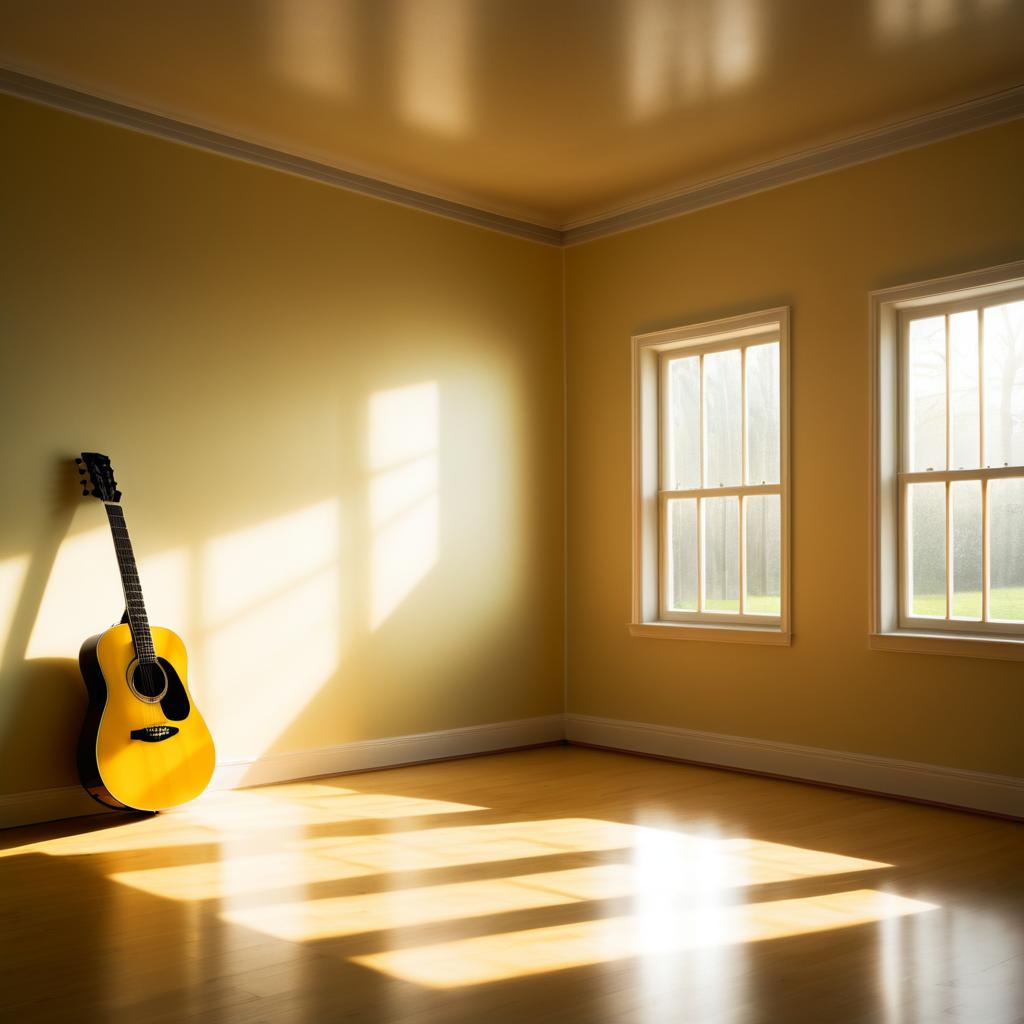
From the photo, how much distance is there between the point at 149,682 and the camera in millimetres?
4176

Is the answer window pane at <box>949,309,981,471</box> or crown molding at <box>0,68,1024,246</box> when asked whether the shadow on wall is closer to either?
crown molding at <box>0,68,1024,246</box>

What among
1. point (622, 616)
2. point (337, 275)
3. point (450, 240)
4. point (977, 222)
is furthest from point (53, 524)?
point (977, 222)

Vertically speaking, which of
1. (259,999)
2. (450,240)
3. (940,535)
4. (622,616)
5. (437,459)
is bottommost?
(259,999)

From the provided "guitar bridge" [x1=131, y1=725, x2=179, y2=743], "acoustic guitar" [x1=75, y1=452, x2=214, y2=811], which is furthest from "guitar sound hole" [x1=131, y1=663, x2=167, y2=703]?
"guitar bridge" [x1=131, y1=725, x2=179, y2=743]

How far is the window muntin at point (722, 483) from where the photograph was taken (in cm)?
529

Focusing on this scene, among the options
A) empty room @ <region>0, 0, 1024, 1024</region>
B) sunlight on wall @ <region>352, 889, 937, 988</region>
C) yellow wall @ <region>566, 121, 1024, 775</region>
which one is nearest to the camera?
sunlight on wall @ <region>352, 889, 937, 988</region>

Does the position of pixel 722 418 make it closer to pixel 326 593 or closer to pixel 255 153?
pixel 326 593

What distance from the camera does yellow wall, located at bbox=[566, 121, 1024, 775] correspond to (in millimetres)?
4469

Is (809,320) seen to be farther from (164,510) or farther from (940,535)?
(164,510)

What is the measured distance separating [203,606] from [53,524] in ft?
2.40

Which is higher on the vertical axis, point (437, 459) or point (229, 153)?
point (229, 153)

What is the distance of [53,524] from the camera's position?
425 cm

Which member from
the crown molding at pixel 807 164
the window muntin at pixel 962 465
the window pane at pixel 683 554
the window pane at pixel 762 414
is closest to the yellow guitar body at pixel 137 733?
the window pane at pixel 683 554

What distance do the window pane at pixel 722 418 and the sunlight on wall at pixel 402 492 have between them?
139 centimetres
